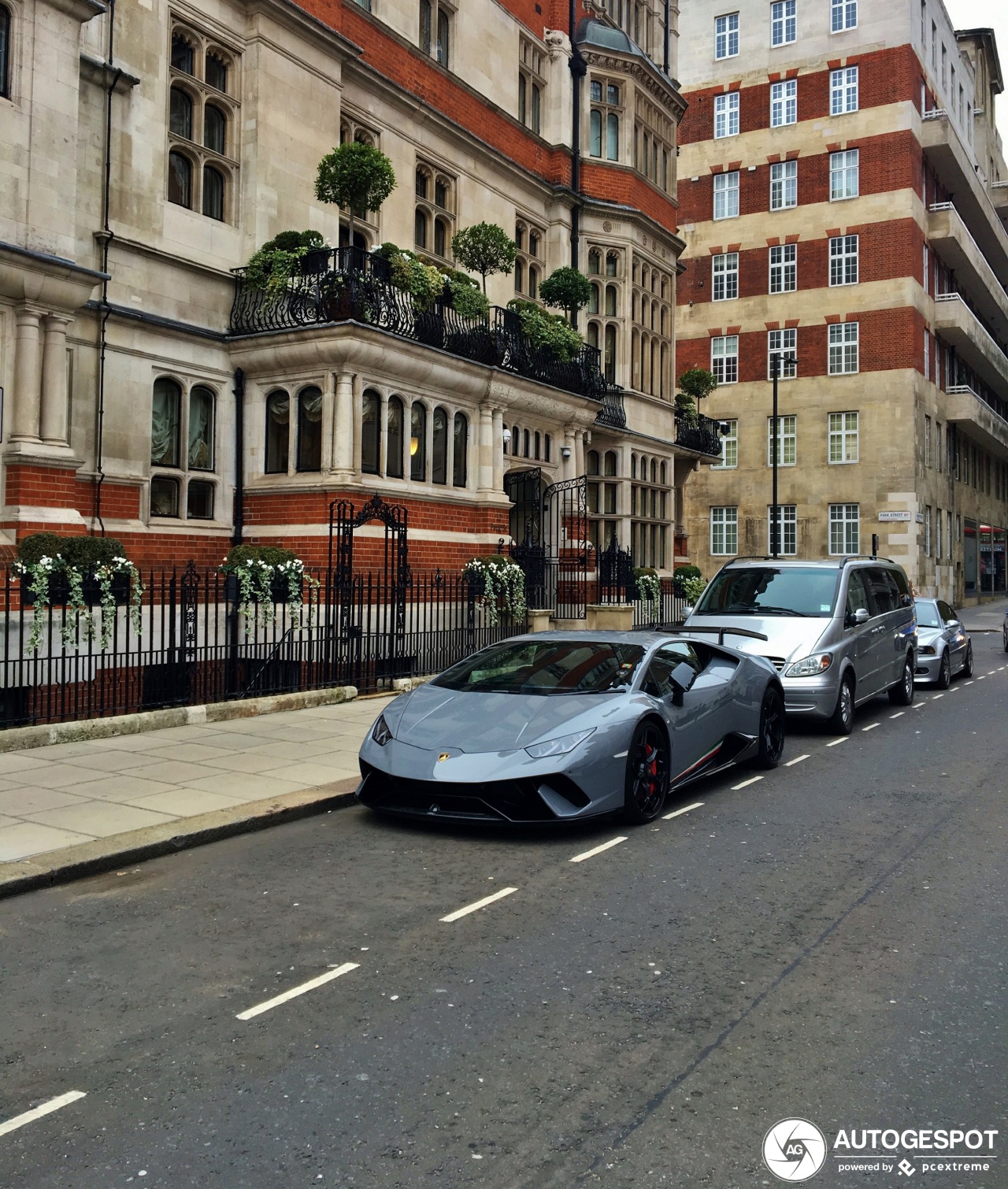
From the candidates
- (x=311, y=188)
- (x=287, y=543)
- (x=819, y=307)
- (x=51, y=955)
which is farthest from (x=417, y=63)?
(x=819, y=307)

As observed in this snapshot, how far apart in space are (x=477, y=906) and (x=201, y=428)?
488 inches

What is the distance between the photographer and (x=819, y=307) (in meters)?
43.3

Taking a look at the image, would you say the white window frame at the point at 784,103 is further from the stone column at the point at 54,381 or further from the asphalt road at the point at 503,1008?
the asphalt road at the point at 503,1008

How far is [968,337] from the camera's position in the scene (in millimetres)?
46312

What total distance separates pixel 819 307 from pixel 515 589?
29975 millimetres

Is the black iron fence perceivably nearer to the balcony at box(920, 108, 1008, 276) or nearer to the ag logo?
the ag logo

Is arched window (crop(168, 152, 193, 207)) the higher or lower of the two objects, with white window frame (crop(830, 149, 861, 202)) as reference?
lower

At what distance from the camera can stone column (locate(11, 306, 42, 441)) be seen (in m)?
13.2

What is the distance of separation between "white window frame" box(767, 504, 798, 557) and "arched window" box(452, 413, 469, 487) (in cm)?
2674

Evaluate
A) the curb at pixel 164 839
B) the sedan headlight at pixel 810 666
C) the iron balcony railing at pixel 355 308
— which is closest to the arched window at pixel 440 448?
the iron balcony railing at pixel 355 308

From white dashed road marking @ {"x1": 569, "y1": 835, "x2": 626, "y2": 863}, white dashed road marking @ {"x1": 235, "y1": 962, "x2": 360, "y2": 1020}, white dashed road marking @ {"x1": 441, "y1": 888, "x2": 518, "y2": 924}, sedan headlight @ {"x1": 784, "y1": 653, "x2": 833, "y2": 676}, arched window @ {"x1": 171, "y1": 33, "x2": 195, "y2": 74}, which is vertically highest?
arched window @ {"x1": 171, "y1": 33, "x2": 195, "y2": 74}

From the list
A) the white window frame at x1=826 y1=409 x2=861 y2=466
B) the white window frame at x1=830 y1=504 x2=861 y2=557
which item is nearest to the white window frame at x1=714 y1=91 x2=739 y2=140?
the white window frame at x1=826 y1=409 x2=861 y2=466

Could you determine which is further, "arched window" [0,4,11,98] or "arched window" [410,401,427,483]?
"arched window" [410,401,427,483]

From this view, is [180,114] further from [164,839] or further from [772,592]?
[164,839]
